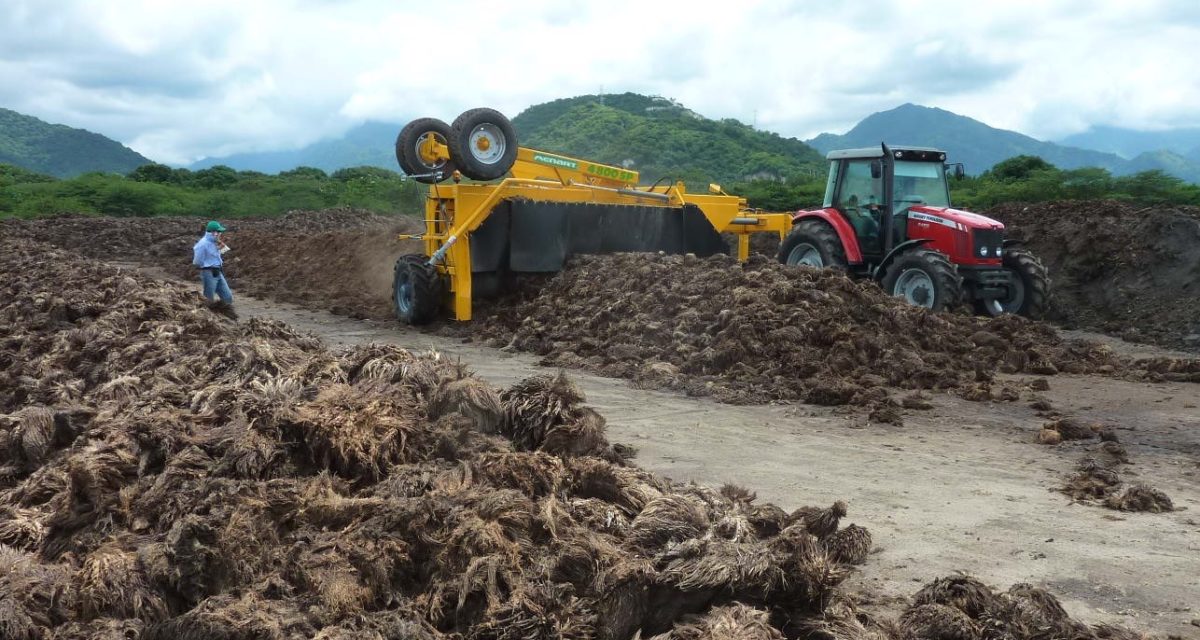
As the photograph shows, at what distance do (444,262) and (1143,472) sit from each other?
834 cm

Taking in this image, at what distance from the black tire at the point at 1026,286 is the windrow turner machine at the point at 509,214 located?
3.56m

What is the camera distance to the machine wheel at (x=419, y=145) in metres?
12.8

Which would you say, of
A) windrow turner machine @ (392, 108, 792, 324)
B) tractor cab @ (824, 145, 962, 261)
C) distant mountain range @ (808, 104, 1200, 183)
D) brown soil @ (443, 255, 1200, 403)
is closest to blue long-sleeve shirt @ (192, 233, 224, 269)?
windrow turner machine @ (392, 108, 792, 324)

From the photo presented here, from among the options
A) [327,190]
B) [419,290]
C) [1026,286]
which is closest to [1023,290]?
[1026,286]

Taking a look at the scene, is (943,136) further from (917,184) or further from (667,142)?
(917,184)

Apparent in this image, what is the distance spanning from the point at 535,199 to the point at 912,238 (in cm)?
491

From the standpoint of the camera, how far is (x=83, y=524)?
3598 mm

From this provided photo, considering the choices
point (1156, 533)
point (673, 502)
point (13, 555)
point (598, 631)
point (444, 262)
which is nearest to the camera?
point (598, 631)

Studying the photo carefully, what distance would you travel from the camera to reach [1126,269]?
14.3 metres

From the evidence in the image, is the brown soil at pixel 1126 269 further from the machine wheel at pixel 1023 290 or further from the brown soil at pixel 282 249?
the brown soil at pixel 282 249

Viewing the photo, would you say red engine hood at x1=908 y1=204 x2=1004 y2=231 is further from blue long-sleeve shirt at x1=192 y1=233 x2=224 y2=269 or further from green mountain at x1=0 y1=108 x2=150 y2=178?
green mountain at x1=0 y1=108 x2=150 y2=178

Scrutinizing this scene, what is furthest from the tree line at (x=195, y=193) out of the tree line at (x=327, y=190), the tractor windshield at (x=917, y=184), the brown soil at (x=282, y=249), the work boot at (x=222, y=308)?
the tractor windshield at (x=917, y=184)

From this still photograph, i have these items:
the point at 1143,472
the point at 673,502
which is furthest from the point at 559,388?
the point at 1143,472

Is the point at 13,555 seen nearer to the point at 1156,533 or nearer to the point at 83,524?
the point at 83,524
